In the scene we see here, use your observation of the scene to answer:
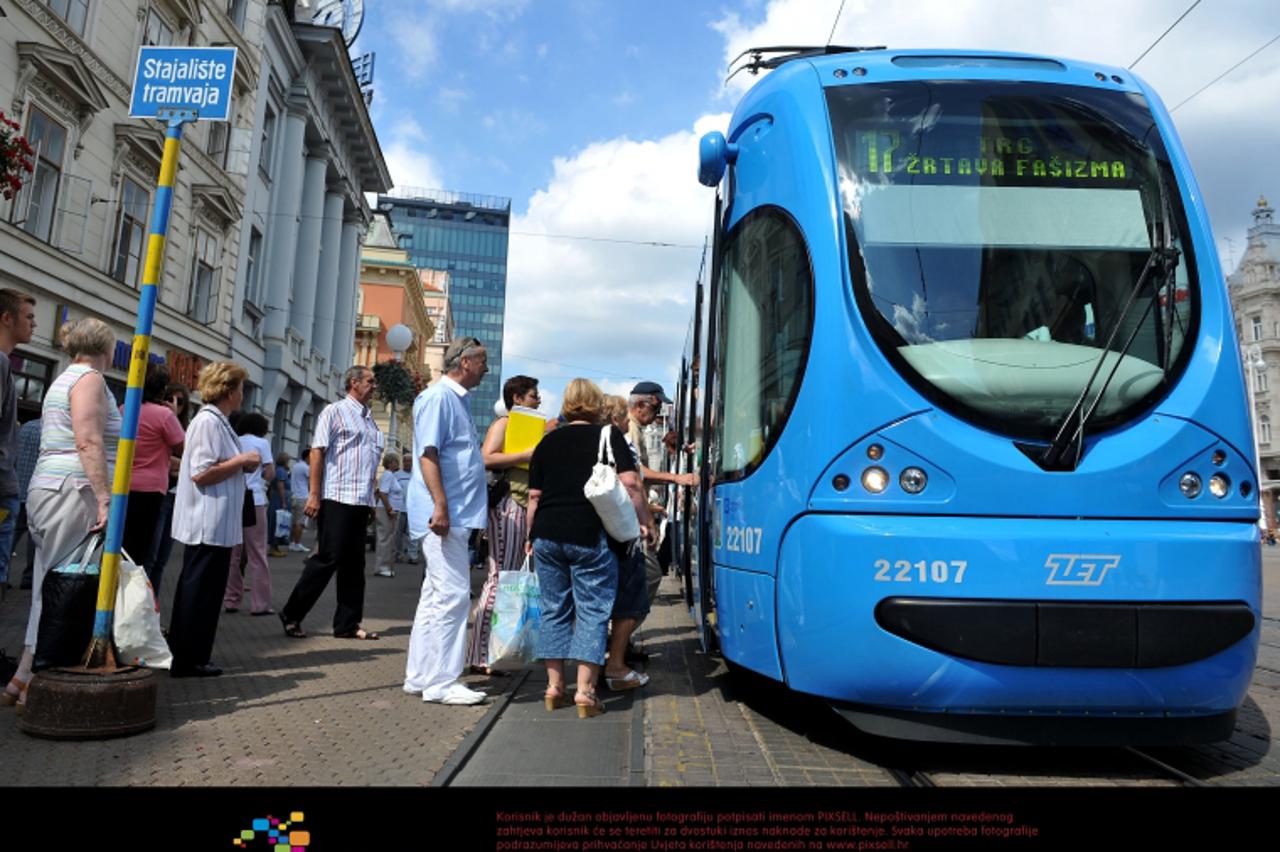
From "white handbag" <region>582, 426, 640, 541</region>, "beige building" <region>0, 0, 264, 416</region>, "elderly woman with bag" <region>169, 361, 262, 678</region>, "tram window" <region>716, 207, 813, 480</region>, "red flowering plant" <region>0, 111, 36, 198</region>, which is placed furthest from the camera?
"beige building" <region>0, 0, 264, 416</region>

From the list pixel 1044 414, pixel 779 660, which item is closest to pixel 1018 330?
pixel 1044 414

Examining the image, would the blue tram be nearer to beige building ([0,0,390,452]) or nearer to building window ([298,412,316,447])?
beige building ([0,0,390,452])

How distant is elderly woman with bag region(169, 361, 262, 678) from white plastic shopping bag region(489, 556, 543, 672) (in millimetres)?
1526

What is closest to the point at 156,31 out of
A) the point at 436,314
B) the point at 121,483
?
the point at 121,483

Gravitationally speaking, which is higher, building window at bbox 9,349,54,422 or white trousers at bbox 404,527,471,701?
building window at bbox 9,349,54,422

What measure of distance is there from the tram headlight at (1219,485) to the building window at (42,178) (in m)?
15.5

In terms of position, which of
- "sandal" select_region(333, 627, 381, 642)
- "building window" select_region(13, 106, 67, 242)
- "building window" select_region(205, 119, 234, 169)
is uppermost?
"building window" select_region(205, 119, 234, 169)

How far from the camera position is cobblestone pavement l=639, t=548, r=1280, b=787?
3506 mm

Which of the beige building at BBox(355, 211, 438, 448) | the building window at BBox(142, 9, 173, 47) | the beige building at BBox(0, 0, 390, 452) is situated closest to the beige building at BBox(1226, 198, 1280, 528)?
the beige building at BBox(355, 211, 438, 448)

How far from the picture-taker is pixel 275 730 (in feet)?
13.1

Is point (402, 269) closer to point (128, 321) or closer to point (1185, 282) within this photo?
point (128, 321)
